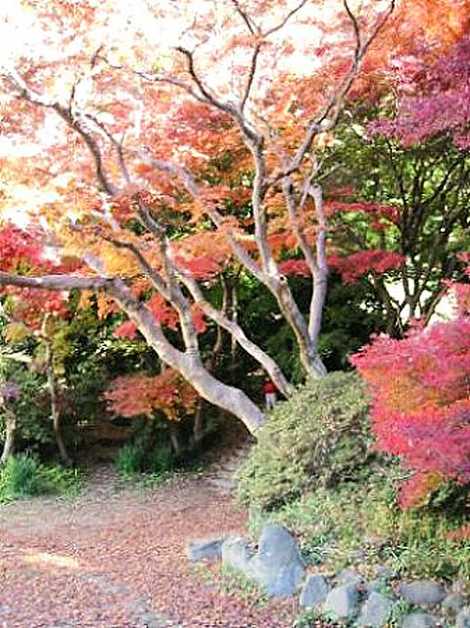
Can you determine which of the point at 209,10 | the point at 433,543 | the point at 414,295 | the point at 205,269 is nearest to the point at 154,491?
the point at 205,269

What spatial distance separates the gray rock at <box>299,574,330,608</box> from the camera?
493 centimetres

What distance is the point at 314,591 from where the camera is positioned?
4969 millimetres

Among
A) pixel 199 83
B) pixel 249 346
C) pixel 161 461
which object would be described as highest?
pixel 199 83

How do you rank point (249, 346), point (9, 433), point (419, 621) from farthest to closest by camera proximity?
point (9, 433) < point (249, 346) < point (419, 621)

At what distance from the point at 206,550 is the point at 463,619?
2.20 m

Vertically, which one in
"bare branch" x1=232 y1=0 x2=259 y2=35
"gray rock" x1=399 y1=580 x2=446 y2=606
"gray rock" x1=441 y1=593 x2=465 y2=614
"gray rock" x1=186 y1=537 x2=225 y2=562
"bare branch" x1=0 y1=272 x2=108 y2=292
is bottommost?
"gray rock" x1=441 y1=593 x2=465 y2=614

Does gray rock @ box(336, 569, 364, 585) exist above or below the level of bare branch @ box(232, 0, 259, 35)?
below

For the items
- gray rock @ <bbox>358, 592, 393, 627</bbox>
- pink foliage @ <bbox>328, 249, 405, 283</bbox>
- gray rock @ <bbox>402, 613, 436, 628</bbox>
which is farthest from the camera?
pink foliage @ <bbox>328, 249, 405, 283</bbox>

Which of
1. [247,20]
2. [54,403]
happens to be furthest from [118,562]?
[247,20]

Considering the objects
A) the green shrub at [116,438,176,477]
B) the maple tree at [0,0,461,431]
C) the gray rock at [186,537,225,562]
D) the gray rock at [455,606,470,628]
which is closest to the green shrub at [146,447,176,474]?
the green shrub at [116,438,176,477]

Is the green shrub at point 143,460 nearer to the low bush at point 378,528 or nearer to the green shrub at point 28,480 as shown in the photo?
the green shrub at point 28,480

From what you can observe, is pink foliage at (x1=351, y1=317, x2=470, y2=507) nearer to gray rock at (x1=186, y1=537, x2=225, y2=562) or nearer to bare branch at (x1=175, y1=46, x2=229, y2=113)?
gray rock at (x1=186, y1=537, x2=225, y2=562)

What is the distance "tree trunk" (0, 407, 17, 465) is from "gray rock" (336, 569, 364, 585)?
5.37m

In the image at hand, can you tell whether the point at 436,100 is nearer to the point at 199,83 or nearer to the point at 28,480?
the point at 199,83
